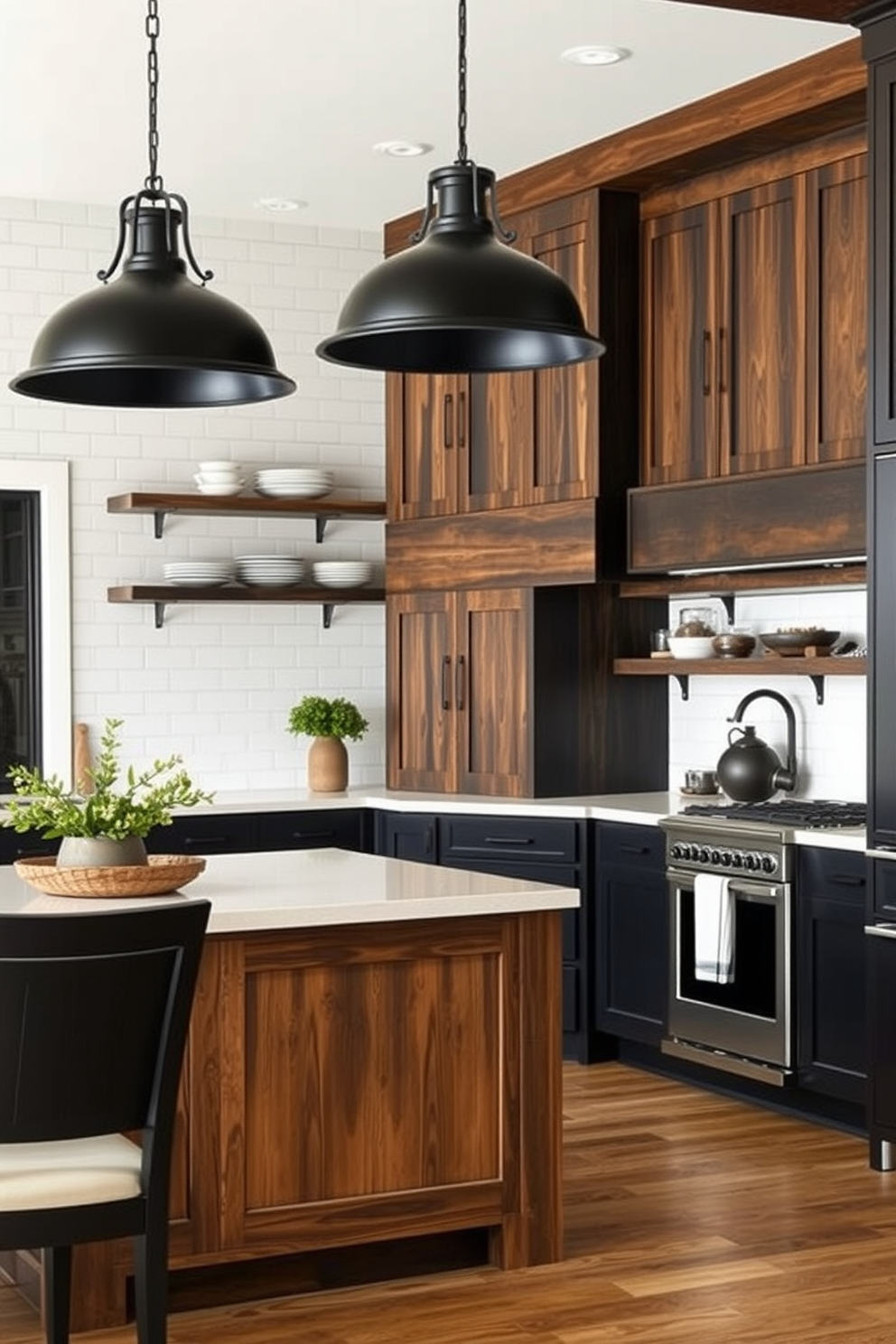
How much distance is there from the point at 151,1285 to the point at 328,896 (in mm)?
1151

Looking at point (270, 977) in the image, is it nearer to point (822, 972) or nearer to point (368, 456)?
point (822, 972)

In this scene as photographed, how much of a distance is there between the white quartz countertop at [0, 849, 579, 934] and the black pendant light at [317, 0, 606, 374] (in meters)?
1.13

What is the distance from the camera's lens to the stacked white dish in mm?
7559

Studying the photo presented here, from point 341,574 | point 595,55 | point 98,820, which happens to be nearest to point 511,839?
point 341,574

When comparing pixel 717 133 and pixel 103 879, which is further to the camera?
pixel 717 133

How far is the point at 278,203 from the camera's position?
750 centimetres

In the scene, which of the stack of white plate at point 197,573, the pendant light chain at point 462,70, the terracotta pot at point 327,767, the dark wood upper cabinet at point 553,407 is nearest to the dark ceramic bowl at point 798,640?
the dark wood upper cabinet at point 553,407

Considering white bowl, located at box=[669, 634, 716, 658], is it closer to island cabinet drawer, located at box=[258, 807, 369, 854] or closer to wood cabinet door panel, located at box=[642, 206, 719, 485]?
wood cabinet door panel, located at box=[642, 206, 719, 485]

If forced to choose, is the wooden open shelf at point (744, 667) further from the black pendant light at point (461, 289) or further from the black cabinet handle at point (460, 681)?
the black pendant light at point (461, 289)

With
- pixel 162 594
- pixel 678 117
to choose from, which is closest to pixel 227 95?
pixel 678 117

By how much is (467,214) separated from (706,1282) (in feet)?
7.68

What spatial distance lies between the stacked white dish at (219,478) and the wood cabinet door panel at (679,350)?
1625 mm

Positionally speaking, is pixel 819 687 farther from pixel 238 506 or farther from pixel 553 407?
pixel 238 506

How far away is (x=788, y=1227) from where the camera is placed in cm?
480
